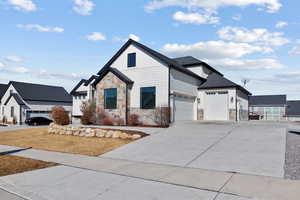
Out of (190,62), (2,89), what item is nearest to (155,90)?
(190,62)

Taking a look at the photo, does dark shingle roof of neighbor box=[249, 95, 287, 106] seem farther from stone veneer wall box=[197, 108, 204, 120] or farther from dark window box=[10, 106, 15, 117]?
dark window box=[10, 106, 15, 117]

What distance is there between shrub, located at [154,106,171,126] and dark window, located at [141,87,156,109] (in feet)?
3.26

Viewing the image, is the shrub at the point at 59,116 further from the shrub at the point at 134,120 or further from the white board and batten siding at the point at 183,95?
the white board and batten siding at the point at 183,95

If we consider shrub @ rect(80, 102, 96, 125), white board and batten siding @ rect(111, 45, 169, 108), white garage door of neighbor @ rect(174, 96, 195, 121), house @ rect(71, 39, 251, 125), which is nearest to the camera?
white board and batten siding @ rect(111, 45, 169, 108)

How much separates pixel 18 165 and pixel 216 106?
19949 mm

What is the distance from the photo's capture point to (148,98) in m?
20.8

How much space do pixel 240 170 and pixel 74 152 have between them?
780 centimetres

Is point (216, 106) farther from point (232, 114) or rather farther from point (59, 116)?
point (59, 116)

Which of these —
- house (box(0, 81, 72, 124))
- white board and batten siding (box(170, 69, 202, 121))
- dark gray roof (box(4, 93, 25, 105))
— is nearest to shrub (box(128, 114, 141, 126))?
white board and batten siding (box(170, 69, 202, 121))

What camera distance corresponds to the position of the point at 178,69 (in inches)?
839

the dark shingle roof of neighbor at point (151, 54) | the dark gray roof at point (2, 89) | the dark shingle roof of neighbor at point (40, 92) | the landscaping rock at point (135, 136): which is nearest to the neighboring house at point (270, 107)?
the dark shingle roof of neighbor at point (151, 54)

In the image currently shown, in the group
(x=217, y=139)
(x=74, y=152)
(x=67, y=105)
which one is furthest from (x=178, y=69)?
(x=67, y=105)

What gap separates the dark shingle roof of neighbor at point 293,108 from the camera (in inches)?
1714

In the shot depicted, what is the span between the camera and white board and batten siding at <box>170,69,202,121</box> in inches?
808
